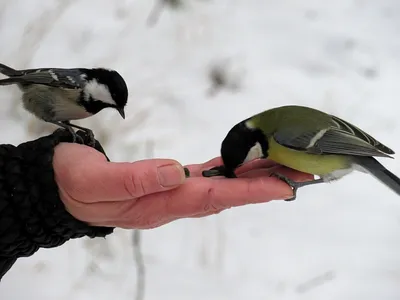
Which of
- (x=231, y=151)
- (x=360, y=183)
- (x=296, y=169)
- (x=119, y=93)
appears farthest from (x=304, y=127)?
(x=360, y=183)

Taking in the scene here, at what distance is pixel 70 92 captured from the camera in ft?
4.99

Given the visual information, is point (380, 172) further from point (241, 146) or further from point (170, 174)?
point (170, 174)

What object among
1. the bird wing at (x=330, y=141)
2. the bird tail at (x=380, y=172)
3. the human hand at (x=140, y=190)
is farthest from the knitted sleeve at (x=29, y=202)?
the bird tail at (x=380, y=172)

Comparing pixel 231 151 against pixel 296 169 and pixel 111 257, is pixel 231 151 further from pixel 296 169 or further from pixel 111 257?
pixel 111 257

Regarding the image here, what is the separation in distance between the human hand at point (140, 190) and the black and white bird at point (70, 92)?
17 centimetres

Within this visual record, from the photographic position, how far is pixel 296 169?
1.49 meters

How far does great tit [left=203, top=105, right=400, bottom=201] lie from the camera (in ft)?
4.72

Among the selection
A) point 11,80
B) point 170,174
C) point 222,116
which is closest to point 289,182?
point 170,174

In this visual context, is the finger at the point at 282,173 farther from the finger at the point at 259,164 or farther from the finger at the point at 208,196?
the finger at the point at 208,196

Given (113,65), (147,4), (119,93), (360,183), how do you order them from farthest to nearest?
(147,4)
(113,65)
(360,183)
(119,93)

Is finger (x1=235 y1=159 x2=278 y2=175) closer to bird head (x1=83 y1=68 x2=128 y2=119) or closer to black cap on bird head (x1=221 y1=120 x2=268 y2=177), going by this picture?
black cap on bird head (x1=221 y1=120 x2=268 y2=177)

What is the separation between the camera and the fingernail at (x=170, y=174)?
117cm

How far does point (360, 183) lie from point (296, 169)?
29.7 inches

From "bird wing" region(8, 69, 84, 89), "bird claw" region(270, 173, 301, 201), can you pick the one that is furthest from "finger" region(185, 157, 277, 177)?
"bird wing" region(8, 69, 84, 89)
